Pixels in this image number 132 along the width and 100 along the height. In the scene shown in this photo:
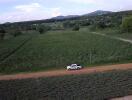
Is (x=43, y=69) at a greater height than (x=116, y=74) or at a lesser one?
lesser

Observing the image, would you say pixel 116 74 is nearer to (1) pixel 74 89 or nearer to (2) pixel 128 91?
(2) pixel 128 91

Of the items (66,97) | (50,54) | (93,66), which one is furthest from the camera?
(50,54)

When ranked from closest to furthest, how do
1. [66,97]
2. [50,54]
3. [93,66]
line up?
[66,97] < [93,66] < [50,54]

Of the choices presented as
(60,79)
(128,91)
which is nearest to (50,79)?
(60,79)

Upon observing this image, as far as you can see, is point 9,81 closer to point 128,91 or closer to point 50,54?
Answer: point 128,91

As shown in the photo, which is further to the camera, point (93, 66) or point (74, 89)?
point (93, 66)

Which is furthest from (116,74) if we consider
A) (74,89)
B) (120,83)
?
(74,89)
